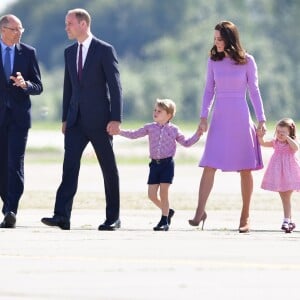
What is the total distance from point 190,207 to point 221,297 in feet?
31.1

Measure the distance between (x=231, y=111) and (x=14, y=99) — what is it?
2097mm

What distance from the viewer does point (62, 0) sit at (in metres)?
151

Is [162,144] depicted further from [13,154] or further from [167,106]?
[13,154]

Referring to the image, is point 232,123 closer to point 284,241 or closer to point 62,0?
point 284,241

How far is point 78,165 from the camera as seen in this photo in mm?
15625

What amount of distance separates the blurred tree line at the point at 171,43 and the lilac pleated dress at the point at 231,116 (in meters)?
82.6

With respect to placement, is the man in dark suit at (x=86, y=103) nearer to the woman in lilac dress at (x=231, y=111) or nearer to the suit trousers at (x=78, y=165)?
the suit trousers at (x=78, y=165)

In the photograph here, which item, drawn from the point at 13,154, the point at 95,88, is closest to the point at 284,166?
the point at 95,88

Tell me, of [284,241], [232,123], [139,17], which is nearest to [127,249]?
[284,241]

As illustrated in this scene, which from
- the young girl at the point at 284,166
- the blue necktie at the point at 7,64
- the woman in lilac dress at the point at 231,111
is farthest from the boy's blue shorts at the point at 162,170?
the blue necktie at the point at 7,64

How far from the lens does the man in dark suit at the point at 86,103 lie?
1541 cm

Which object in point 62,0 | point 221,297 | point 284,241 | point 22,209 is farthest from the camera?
point 62,0

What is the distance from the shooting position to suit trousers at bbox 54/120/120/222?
15.5 m

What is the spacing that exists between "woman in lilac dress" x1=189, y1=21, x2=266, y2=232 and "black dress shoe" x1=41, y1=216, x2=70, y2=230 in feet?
3.69
